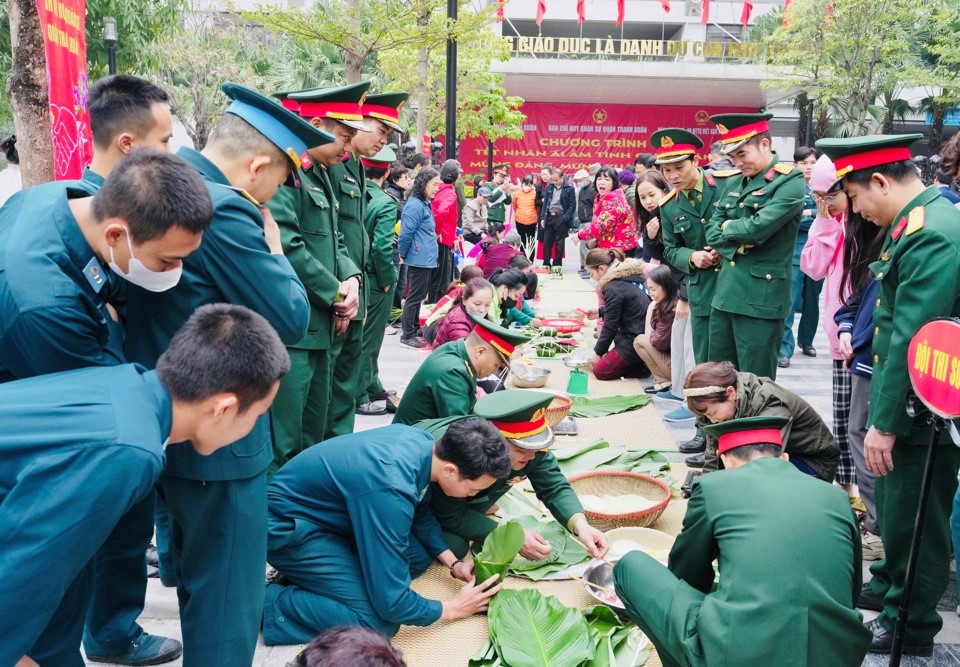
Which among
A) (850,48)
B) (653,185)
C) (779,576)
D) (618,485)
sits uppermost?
(850,48)

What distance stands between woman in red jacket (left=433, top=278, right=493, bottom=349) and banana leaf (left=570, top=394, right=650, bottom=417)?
90 cm

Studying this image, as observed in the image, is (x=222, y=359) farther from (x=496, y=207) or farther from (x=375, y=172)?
(x=496, y=207)

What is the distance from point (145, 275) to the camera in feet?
6.48

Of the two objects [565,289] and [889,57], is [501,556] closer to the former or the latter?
→ [565,289]

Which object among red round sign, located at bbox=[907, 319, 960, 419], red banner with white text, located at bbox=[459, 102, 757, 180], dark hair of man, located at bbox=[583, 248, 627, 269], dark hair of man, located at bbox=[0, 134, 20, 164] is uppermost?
red banner with white text, located at bbox=[459, 102, 757, 180]

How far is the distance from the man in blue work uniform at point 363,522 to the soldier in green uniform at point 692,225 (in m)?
2.32

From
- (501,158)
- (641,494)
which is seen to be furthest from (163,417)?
(501,158)

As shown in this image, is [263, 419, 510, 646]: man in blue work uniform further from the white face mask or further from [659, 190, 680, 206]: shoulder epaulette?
[659, 190, 680, 206]: shoulder epaulette

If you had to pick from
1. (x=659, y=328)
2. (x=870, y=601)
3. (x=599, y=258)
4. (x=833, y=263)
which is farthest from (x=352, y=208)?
(x=599, y=258)

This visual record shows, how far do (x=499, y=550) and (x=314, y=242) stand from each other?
5.03 ft

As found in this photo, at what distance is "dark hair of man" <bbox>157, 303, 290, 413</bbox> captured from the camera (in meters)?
1.72

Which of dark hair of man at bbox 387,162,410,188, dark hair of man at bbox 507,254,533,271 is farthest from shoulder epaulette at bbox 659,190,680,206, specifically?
dark hair of man at bbox 387,162,410,188

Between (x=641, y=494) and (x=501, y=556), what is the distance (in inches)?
44.1

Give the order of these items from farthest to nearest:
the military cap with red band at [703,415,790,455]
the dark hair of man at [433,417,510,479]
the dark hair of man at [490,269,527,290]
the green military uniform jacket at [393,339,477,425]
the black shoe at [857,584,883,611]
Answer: the dark hair of man at [490,269,527,290] < the green military uniform jacket at [393,339,477,425] < the black shoe at [857,584,883,611] < the dark hair of man at [433,417,510,479] < the military cap with red band at [703,415,790,455]
